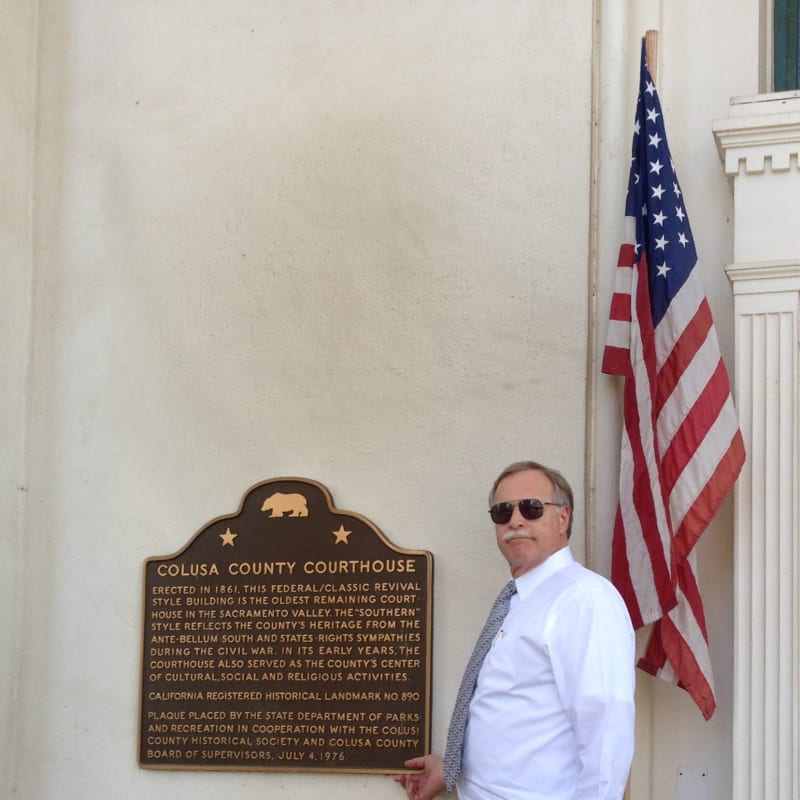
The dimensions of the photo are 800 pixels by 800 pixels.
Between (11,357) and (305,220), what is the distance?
148 centimetres

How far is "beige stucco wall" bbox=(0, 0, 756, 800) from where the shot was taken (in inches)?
260

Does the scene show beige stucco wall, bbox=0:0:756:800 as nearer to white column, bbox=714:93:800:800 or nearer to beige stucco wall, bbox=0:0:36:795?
beige stucco wall, bbox=0:0:36:795

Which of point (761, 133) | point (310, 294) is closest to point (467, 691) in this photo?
point (310, 294)

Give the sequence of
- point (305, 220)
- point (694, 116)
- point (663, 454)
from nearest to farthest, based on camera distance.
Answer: point (663, 454), point (694, 116), point (305, 220)

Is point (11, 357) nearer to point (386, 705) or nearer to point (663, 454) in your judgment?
point (386, 705)

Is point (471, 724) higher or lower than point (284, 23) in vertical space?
lower

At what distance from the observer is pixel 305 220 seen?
23.4 ft

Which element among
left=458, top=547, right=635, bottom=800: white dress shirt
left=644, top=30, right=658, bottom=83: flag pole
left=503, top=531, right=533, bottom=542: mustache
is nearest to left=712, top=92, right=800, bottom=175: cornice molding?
left=644, top=30, right=658, bottom=83: flag pole

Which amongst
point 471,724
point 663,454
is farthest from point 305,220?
point 471,724

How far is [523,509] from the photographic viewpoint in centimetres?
562

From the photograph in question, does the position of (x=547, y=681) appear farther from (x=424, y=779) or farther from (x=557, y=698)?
(x=424, y=779)

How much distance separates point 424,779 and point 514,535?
124 centimetres

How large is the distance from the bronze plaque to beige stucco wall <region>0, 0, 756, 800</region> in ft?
0.31

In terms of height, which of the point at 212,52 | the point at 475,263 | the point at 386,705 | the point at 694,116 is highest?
the point at 212,52
